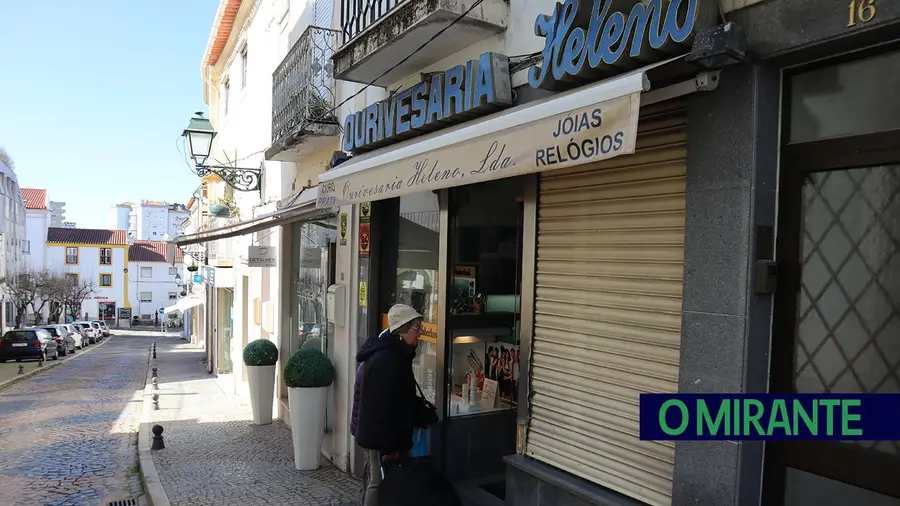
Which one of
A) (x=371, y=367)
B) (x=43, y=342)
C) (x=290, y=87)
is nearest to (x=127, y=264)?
(x=43, y=342)

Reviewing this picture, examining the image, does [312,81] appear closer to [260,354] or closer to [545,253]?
[260,354]

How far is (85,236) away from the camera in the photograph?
73.7 metres

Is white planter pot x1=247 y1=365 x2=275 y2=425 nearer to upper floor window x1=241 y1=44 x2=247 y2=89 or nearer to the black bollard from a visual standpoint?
the black bollard

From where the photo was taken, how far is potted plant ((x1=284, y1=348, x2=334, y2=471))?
795 centimetres

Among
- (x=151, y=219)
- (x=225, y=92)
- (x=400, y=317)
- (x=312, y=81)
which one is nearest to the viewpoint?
(x=400, y=317)

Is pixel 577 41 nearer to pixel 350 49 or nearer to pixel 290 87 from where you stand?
pixel 350 49

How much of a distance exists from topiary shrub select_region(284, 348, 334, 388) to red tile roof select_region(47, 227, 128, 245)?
76757 mm

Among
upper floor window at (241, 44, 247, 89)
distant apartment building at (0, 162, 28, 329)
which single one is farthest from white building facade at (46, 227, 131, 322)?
upper floor window at (241, 44, 247, 89)

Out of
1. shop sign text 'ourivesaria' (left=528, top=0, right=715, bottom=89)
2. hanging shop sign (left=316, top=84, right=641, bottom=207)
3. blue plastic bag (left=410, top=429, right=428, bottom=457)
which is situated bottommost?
blue plastic bag (left=410, top=429, right=428, bottom=457)

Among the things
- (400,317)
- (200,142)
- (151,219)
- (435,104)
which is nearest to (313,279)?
(200,142)

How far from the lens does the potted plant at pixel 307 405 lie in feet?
26.1

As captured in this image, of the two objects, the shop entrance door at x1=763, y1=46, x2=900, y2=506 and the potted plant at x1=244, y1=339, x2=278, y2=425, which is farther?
the potted plant at x1=244, y1=339, x2=278, y2=425

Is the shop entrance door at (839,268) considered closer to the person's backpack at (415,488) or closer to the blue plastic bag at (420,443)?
the person's backpack at (415,488)

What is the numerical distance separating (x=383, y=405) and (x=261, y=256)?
8054 millimetres
